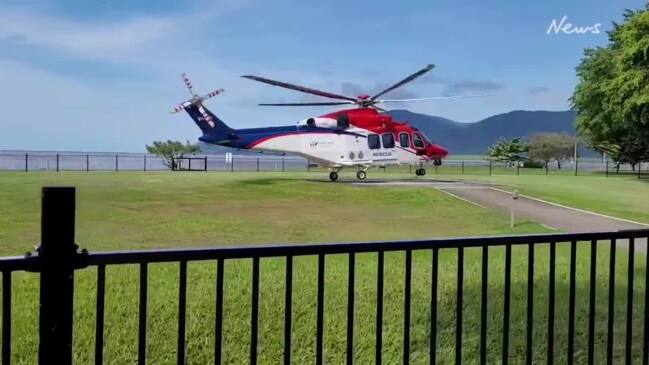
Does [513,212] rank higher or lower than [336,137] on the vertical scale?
lower

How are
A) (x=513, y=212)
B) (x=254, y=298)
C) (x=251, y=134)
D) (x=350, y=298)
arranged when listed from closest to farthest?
(x=254, y=298)
(x=350, y=298)
(x=513, y=212)
(x=251, y=134)

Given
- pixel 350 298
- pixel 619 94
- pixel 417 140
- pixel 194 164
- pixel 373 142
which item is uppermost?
pixel 619 94

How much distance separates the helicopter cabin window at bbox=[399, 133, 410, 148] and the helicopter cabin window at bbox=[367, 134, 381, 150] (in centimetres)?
88

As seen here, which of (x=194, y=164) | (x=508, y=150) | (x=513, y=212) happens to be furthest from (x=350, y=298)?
(x=508, y=150)

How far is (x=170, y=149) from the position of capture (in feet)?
127

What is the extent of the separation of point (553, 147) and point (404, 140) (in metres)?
41.2

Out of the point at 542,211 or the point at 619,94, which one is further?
the point at 619,94

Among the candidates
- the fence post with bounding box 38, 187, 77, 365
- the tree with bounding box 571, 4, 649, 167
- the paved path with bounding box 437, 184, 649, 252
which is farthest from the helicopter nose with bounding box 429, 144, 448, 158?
the fence post with bounding box 38, 187, 77, 365

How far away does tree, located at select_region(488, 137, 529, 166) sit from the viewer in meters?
47.9

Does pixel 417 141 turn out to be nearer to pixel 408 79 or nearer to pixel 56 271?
pixel 408 79

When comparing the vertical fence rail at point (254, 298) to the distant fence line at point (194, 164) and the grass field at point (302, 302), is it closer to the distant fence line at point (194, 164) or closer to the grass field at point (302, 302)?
the grass field at point (302, 302)

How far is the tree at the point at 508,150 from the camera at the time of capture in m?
47.9

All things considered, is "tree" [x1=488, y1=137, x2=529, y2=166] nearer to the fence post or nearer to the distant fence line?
the distant fence line

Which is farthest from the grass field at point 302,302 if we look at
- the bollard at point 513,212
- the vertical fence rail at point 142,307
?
the vertical fence rail at point 142,307
